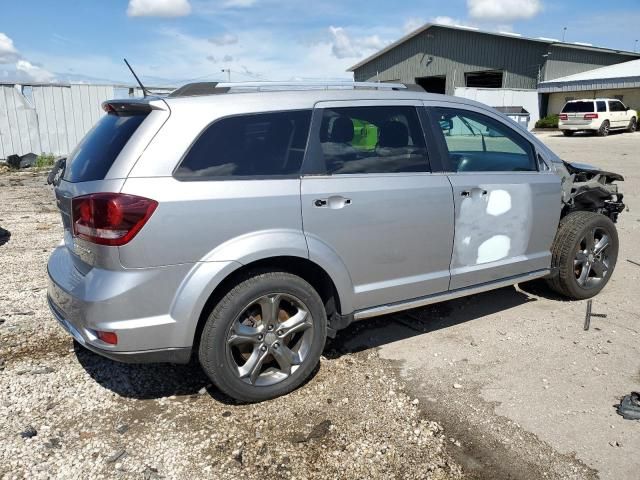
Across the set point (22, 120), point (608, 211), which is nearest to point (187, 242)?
point (608, 211)

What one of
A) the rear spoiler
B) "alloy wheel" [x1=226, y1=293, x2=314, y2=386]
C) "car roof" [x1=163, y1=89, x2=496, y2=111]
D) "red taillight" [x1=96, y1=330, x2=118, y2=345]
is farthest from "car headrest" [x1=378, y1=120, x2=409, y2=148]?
"red taillight" [x1=96, y1=330, x2=118, y2=345]

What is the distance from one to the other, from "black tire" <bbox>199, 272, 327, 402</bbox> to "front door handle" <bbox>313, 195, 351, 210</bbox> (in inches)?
18.3

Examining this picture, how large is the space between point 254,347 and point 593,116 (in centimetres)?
2920

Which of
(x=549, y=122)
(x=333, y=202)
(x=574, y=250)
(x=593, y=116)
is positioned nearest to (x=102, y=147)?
(x=333, y=202)

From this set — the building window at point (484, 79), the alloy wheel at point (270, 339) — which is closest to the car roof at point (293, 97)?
the alloy wheel at point (270, 339)

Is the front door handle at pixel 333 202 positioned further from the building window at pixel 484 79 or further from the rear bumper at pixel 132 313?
the building window at pixel 484 79

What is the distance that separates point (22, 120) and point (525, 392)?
15.2 m

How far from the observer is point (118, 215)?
2.65m

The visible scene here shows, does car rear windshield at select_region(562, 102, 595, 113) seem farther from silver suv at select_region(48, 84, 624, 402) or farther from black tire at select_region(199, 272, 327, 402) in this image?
black tire at select_region(199, 272, 327, 402)

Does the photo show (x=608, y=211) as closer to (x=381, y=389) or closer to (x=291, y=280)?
(x=381, y=389)

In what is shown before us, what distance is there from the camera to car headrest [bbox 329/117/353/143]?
10.9ft

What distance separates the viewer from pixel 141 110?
2.92m

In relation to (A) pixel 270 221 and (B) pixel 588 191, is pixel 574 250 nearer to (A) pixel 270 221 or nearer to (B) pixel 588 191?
(B) pixel 588 191

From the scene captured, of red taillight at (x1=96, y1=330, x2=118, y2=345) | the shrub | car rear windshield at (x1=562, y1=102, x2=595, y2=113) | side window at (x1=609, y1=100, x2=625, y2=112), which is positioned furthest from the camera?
the shrub
